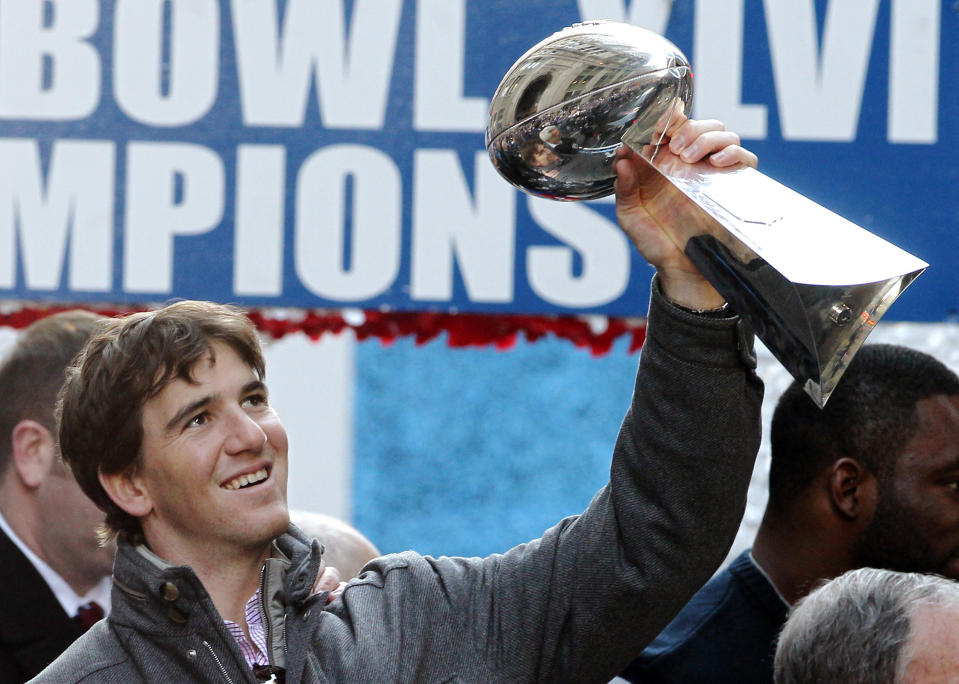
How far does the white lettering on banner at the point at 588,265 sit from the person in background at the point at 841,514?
462mm

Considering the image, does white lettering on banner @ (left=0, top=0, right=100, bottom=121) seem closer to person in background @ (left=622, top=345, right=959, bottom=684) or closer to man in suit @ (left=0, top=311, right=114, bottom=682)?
man in suit @ (left=0, top=311, right=114, bottom=682)

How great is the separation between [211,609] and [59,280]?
1152 millimetres

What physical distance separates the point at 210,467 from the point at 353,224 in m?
0.95

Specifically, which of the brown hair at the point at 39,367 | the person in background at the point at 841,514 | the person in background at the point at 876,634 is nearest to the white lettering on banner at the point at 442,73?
the brown hair at the point at 39,367

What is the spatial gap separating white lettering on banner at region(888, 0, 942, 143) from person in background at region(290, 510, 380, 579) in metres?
1.21

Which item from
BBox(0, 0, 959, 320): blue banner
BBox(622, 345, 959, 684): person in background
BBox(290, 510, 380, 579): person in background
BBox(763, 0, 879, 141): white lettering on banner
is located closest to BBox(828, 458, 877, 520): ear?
BBox(622, 345, 959, 684): person in background

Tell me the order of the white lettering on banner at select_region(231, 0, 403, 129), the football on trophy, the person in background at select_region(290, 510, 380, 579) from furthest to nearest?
the white lettering on banner at select_region(231, 0, 403, 129), the person in background at select_region(290, 510, 380, 579), the football on trophy

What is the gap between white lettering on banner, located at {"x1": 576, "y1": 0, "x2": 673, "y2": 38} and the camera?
97.1 inches

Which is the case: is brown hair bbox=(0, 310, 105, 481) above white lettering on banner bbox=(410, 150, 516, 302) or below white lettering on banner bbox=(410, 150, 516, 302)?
below

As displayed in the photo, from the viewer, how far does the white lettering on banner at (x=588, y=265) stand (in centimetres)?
245

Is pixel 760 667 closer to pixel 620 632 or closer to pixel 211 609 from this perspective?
pixel 620 632

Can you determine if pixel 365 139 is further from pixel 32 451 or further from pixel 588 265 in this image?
pixel 32 451

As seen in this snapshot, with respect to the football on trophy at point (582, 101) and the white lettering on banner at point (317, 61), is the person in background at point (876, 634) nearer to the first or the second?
the football on trophy at point (582, 101)

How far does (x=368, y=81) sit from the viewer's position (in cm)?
248
